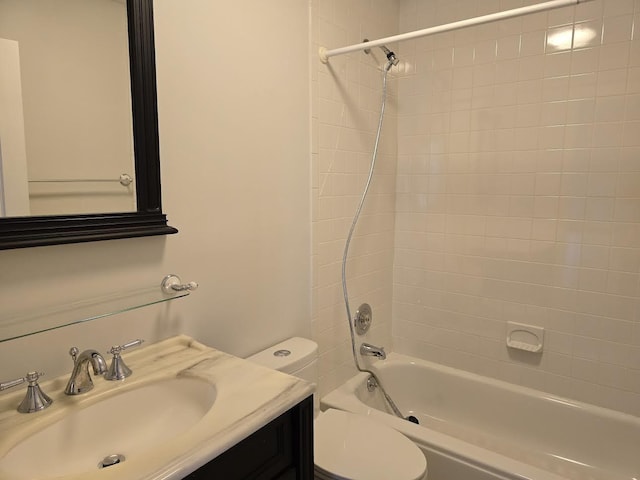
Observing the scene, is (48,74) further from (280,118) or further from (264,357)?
(264,357)

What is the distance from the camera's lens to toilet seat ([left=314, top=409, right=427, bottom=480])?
1.40 metres

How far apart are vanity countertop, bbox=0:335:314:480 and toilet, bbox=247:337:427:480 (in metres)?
0.40

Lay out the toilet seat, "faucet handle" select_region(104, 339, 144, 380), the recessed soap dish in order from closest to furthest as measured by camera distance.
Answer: "faucet handle" select_region(104, 339, 144, 380)
the toilet seat
the recessed soap dish

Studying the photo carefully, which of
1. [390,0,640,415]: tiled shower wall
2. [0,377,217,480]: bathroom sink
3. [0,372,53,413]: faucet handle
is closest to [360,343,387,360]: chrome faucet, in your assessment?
[390,0,640,415]: tiled shower wall

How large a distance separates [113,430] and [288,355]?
0.70m

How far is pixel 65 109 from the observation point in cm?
105

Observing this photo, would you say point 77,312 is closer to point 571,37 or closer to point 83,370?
point 83,370

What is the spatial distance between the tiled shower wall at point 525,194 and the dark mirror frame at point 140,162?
92 cm

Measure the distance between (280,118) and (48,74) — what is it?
0.82m

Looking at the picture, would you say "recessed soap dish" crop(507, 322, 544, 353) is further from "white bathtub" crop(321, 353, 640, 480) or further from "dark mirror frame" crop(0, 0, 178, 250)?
"dark mirror frame" crop(0, 0, 178, 250)

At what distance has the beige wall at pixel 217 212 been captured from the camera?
3.56 ft

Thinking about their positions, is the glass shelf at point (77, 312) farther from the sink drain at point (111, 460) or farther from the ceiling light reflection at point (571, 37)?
the ceiling light reflection at point (571, 37)

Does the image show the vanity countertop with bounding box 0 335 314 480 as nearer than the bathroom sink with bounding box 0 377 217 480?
Yes

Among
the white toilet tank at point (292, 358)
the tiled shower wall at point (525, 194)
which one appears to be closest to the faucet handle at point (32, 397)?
the white toilet tank at point (292, 358)
